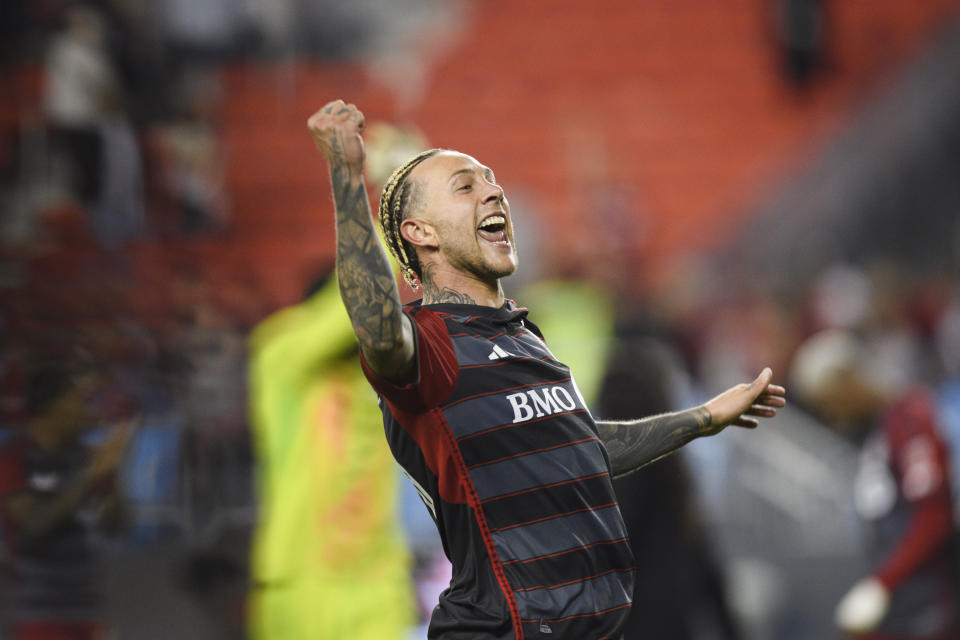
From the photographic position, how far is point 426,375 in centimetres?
208

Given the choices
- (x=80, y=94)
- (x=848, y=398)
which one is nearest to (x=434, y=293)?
(x=848, y=398)

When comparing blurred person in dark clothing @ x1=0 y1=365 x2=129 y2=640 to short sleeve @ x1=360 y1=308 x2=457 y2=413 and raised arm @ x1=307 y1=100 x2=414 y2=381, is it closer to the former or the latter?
short sleeve @ x1=360 y1=308 x2=457 y2=413

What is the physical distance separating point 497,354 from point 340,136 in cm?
54

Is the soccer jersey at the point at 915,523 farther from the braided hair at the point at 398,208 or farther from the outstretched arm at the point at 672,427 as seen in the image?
the braided hair at the point at 398,208

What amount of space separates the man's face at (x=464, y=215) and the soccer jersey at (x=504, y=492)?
0.14 m

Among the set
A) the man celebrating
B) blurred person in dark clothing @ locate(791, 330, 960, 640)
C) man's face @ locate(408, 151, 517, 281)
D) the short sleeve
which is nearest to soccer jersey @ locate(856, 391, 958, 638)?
blurred person in dark clothing @ locate(791, 330, 960, 640)

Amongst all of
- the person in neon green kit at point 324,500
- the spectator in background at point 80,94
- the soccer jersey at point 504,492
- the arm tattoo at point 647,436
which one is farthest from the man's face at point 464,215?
the spectator in background at point 80,94

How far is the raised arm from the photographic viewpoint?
1.92m

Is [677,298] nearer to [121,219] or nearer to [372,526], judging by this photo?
[121,219]

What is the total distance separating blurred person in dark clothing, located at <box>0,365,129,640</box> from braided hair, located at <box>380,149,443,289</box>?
2017 mm

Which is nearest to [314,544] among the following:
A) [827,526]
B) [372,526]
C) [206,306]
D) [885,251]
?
[372,526]

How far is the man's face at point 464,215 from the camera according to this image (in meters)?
2.31

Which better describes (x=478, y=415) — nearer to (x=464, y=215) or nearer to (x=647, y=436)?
(x=464, y=215)

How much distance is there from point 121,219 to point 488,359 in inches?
170
